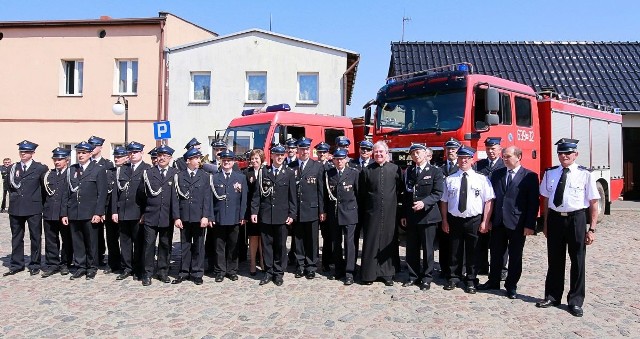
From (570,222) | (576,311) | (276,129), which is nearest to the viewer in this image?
(576,311)

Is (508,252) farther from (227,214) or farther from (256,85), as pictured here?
(256,85)

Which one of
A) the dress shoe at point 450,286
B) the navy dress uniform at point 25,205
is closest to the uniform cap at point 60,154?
the navy dress uniform at point 25,205

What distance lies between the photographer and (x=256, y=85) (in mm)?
19266

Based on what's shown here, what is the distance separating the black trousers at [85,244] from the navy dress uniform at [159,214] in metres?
0.87

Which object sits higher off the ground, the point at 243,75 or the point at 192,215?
the point at 243,75

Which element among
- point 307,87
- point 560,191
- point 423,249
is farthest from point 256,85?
point 560,191

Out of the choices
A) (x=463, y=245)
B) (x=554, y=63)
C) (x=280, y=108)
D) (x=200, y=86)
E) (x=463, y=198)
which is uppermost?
(x=554, y=63)

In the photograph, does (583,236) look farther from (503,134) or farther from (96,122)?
(96,122)

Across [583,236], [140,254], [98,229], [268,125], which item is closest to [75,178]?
[98,229]

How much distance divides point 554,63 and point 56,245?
1987cm

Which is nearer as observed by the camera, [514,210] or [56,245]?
[514,210]

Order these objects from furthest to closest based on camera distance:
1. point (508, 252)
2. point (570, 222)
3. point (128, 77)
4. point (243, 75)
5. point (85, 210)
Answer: point (128, 77) → point (243, 75) → point (85, 210) → point (508, 252) → point (570, 222)

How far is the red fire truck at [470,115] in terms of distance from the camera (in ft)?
26.2

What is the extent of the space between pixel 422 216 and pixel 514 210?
110 cm
